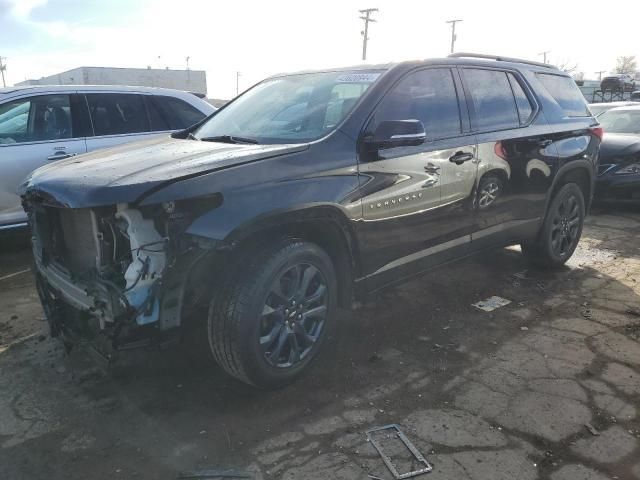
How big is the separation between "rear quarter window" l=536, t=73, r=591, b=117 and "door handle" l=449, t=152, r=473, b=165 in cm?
156

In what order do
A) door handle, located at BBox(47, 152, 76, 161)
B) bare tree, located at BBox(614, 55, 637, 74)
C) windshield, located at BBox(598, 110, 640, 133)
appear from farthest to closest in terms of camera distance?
bare tree, located at BBox(614, 55, 637, 74)
windshield, located at BBox(598, 110, 640, 133)
door handle, located at BBox(47, 152, 76, 161)

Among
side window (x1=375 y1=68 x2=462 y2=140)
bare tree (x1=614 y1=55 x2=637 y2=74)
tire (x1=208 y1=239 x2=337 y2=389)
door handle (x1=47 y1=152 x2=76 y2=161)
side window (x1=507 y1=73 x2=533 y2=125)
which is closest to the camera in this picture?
tire (x1=208 y1=239 x2=337 y2=389)

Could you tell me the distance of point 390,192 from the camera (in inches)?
128

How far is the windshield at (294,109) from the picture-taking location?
3.24 m

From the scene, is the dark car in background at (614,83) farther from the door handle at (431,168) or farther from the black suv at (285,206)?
the door handle at (431,168)

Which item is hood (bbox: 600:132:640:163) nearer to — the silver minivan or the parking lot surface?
the parking lot surface

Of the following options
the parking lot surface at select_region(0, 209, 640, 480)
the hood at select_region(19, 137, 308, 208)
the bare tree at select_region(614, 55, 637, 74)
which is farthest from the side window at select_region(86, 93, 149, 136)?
the bare tree at select_region(614, 55, 637, 74)

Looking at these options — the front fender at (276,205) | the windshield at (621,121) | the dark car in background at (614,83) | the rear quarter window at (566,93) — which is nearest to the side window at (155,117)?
the front fender at (276,205)

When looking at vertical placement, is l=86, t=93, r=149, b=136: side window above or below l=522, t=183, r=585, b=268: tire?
above

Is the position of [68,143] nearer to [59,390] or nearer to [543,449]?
[59,390]

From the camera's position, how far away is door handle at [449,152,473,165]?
364 cm

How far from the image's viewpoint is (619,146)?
25.0 feet

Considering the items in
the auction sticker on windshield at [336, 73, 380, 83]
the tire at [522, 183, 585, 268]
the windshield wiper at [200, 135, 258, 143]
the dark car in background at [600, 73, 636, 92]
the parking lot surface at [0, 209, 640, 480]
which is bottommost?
the parking lot surface at [0, 209, 640, 480]

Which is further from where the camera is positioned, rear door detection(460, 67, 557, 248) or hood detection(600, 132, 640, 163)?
hood detection(600, 132, 640, 163)
